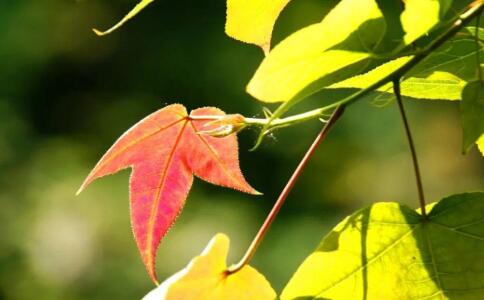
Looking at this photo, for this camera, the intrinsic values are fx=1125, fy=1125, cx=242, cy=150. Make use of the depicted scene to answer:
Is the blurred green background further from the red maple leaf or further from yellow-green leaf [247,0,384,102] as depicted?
yellow-green leaf [247,0,384,102]

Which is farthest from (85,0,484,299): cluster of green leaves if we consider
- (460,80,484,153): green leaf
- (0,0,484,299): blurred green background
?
(0,0,484,299): blurred green background

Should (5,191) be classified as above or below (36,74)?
below

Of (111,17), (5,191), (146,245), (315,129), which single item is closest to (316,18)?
(315,129)

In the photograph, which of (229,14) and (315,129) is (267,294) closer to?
(229,14)

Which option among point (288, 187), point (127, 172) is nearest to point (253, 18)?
point (288, 187)

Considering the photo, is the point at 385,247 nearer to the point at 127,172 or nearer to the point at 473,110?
the point at 473,110

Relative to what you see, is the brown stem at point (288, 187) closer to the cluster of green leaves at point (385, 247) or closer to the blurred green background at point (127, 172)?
the cluster of green leaves at point (385, 247)

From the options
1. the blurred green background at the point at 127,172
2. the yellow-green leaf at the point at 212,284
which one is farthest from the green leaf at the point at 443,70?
the blurred green background at the point at 127,172
